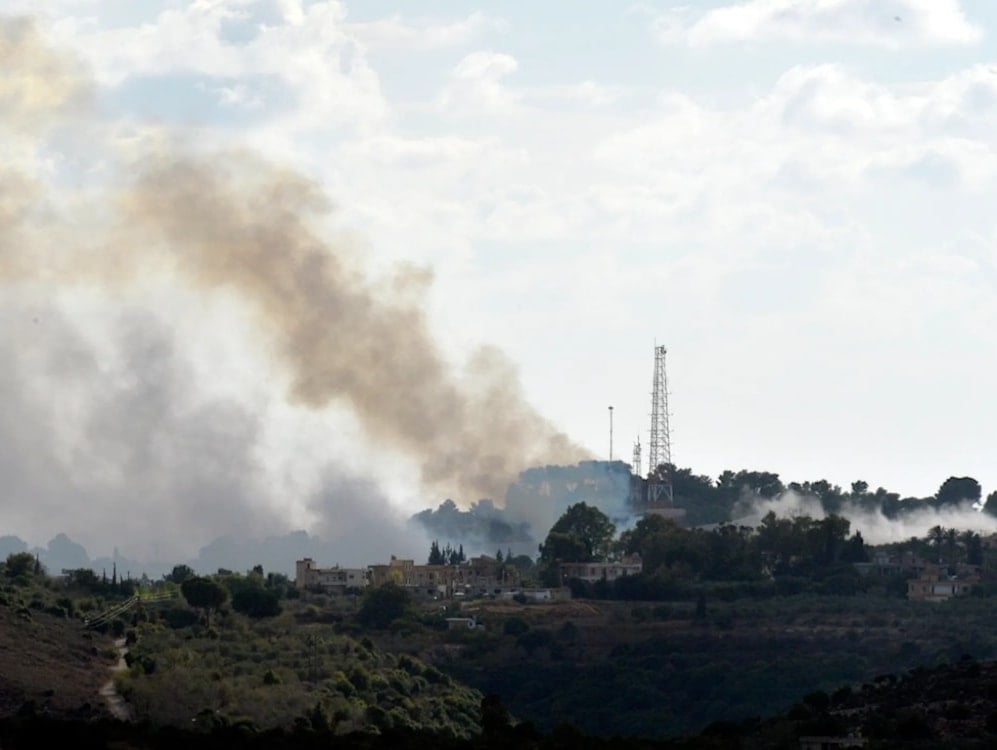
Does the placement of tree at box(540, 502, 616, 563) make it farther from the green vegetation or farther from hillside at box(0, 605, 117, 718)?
hillside at box(0, 605, 117, 718)

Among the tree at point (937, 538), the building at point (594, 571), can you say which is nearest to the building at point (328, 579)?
the building at point (594, 571)

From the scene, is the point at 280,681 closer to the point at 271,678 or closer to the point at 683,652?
the point at 271,678

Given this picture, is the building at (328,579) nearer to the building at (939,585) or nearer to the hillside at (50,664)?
the building at (939,585)

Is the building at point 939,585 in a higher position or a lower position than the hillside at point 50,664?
higher

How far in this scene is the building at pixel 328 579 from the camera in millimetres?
169775

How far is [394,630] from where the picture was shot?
144 meters

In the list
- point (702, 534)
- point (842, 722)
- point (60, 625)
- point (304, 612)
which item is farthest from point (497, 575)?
point (842, 722)

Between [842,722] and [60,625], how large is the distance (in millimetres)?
49327

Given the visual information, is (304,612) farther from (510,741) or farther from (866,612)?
(510,741)

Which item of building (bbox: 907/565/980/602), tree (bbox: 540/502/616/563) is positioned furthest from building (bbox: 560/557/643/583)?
building (bbox: 907/565/980/602)

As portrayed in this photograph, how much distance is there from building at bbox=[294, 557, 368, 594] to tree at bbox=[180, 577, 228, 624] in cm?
2926

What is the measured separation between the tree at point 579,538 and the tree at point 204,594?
41.3 metres

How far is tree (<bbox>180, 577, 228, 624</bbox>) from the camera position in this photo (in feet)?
451

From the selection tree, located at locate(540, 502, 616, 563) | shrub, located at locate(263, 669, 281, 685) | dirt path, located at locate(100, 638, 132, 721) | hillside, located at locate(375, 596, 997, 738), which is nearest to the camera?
dirt path, located at locate(100, 638, 132, 721)
